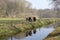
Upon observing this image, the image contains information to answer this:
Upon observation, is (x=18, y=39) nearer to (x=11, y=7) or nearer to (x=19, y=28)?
(x=19, y=28)

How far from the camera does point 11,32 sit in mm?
34344

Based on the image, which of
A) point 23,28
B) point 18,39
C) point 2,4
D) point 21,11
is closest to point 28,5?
point 21,11

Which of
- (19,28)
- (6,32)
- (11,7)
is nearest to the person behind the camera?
(6,32)

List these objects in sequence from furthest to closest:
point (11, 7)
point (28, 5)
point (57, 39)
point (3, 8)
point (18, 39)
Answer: point (28, 5) → point (11, 7) → point (3, 8) → point (18, 39) → point (57, 39)

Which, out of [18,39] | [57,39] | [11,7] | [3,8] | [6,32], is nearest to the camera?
[57,39]

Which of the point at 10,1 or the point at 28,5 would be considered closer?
the point at 10,1

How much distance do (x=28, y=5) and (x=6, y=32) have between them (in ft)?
401

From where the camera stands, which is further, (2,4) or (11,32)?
(2,4)

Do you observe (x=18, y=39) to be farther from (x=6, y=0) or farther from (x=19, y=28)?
(x=6, y=0)

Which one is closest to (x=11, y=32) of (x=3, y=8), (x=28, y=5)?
(x=3, y=8)

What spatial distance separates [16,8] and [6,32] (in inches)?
3637

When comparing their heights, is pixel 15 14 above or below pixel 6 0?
below

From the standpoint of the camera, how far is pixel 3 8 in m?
113

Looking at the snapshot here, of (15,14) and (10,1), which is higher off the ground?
(10,1)
